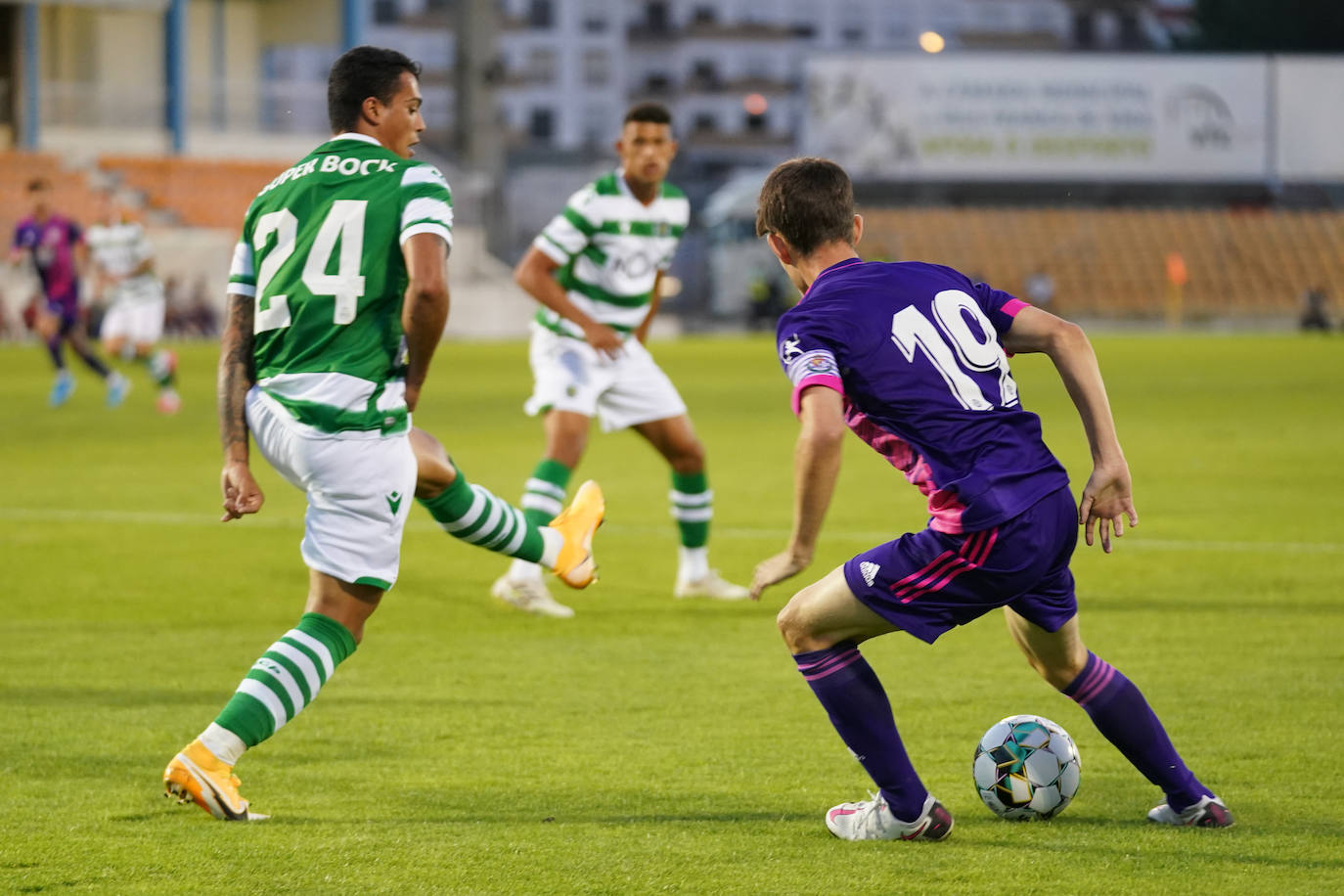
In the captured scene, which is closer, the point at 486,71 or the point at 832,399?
the point at 832,399

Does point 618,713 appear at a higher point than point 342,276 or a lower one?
lower

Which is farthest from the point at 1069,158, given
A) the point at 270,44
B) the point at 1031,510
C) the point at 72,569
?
the point at 1031,510

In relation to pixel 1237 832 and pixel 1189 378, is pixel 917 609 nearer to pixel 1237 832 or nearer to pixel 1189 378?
pixel 1237 832

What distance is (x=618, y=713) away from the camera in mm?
6023

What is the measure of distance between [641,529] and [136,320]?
12.2 meters

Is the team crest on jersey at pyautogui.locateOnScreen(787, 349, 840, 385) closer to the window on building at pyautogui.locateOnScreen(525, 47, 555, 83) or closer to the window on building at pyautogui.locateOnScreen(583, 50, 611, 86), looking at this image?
the window on building at pyautogui.locateOnScreen(525, 47, 555, 83)

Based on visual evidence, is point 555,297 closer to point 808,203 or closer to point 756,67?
point 808,203

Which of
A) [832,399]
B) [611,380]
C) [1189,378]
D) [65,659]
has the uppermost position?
[832,399]

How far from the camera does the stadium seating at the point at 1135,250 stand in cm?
5906

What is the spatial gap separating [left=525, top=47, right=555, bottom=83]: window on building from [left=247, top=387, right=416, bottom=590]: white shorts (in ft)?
333

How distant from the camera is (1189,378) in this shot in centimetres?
2659

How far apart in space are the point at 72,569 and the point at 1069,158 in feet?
182

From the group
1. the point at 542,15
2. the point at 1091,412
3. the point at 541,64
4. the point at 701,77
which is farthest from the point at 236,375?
the point at 701,77

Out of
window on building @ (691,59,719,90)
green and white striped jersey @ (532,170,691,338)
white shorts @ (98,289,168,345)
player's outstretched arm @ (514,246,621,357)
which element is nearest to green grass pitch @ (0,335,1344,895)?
player's outstretched arm @ (514,246,621,357)
